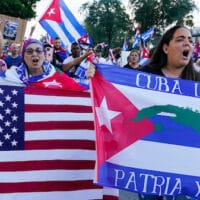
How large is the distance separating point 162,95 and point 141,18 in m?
68.3

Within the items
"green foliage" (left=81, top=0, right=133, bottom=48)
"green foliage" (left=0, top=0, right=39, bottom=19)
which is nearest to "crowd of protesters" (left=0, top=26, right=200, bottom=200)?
"green foliage" (left=0, top=0, right=39, bottom=19)

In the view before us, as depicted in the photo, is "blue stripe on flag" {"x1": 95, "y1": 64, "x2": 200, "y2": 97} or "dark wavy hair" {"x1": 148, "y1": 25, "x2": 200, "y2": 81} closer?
"blue stripe on flag" {"x1": 95, "y1": 64, "x2": 200, "y2": 97}

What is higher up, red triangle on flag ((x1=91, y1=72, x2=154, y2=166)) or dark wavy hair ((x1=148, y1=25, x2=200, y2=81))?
dark wavy hair ((x1=148, y1=25, x2=200, y2=81))

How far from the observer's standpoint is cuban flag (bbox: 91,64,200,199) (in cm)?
377

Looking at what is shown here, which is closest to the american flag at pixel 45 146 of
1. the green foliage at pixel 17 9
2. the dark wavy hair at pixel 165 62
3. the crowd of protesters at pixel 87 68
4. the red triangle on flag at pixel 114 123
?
the crowd of protesters at pixel 87 68

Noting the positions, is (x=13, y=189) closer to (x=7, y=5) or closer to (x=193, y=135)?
(x=193, y=135)

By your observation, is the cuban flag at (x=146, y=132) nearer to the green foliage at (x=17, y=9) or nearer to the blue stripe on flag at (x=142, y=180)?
the blue stripe on flag at (x=142, y=180)

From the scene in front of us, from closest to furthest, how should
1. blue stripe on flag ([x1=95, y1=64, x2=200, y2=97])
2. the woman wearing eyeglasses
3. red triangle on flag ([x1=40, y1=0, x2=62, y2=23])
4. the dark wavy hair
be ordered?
blue stripe on flag ([x1=95, y1=64, x2=200, y2=97]) < the dark wavy hair < the woman wearing eyeglasses < red triangle on flag ([x1=40, y1=0, x2=62, y2=23])

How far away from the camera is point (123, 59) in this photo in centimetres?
1833

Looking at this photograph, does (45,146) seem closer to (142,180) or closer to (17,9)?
(142,180)

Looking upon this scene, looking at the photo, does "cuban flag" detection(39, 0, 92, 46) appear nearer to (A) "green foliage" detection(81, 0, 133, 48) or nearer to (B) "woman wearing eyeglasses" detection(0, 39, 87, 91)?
(B) "woman wearing eyeglasses" detection(0, 39, 87, 91)

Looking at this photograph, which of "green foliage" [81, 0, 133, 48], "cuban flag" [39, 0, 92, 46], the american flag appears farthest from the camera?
"green foliage" [81, 0, 133, 48]

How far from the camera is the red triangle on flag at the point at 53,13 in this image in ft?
30.0

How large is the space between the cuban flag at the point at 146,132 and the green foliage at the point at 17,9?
4413 cm
